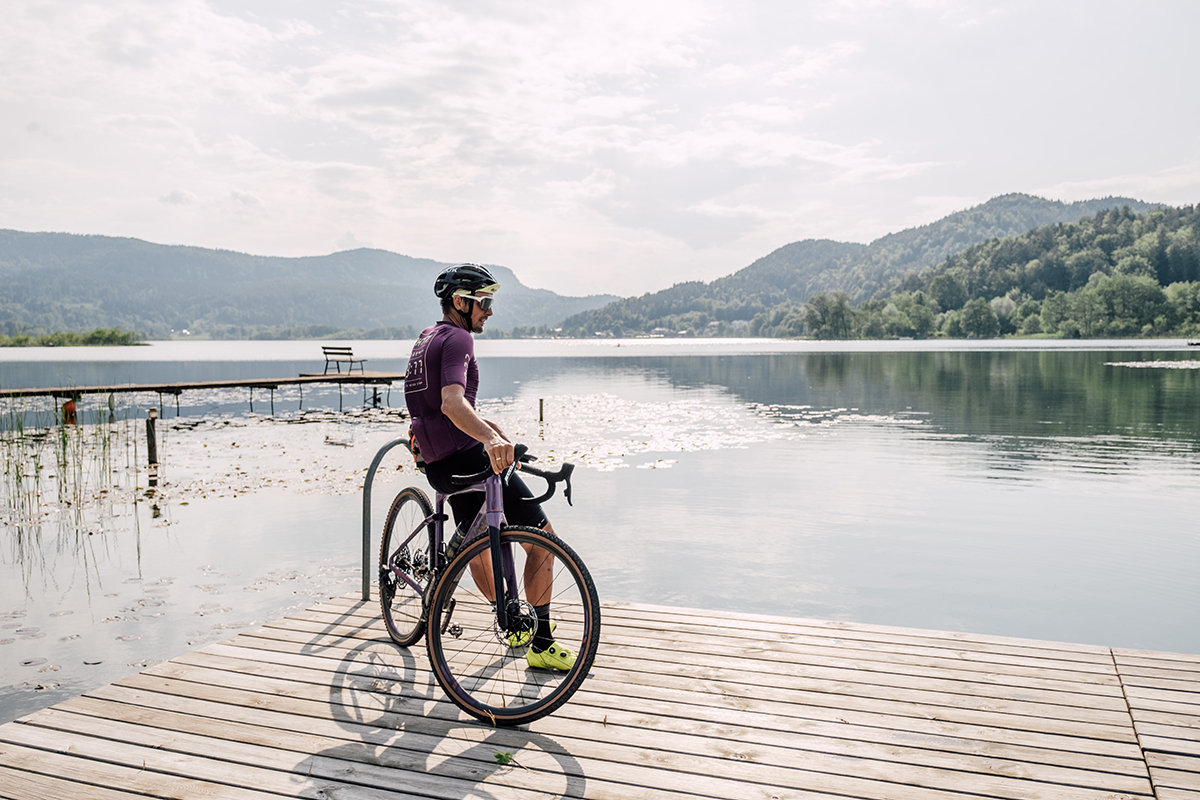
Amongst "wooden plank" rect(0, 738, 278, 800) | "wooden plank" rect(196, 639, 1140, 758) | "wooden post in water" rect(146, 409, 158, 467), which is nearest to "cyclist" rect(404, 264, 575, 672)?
"wooden plank" rect(196, 639, 1140, 758)

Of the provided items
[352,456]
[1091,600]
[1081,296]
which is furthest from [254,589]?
[1081,296]

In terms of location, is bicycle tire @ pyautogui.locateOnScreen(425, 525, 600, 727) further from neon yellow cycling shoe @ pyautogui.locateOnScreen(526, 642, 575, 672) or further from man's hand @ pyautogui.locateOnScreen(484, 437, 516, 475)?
man's hand @ pyautogui.locateOnScreen(484, 437, 516, 475)

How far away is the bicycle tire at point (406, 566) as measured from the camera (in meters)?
5.09

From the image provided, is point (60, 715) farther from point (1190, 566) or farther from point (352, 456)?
point (352, 456)

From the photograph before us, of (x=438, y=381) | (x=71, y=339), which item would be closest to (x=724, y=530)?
(x=438, y=381)

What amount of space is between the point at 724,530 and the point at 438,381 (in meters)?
9.52

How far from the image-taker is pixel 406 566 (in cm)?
520

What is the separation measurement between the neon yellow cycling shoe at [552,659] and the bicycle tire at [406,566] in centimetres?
84

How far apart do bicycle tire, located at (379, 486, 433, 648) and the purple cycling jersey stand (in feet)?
2.40

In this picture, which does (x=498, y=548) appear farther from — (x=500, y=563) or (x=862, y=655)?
(x=862, y=655)

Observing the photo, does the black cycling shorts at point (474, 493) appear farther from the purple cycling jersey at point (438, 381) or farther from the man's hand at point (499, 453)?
the man's hand at point (499, 453)

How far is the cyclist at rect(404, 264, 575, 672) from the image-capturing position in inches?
165

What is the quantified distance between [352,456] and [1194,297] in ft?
481

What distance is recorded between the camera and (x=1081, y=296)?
133125 mm
